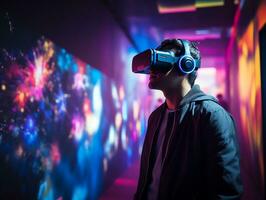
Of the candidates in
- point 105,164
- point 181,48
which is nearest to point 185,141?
point 181,48

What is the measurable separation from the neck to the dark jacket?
0.06m

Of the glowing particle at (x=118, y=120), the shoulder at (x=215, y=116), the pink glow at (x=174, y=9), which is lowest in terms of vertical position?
the glowing particle at (x=118, y=120)

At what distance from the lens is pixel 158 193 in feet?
3.84

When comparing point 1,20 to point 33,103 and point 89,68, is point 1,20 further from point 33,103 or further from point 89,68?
point 89,68

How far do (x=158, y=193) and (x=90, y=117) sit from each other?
2080 millimetres

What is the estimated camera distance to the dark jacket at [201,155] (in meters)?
1.04

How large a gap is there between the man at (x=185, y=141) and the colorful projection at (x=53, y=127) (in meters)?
0.82

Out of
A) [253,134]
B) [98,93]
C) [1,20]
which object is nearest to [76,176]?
[98,93]

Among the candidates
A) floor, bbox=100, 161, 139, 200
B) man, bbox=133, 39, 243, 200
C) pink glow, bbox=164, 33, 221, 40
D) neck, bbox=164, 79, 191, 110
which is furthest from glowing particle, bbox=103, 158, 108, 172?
pink glow, bbox=164, 33, 221, 40

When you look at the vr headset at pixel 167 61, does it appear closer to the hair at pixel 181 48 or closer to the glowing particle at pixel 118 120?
the hair at pixel 181 48

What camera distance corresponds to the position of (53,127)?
7.39ft

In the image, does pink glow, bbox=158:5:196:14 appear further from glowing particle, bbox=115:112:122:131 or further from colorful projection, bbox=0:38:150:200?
glowing particle, bbox=115:112:122:131

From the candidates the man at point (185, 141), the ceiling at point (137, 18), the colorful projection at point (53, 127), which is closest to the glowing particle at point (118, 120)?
the colorful projection at point (53, 127)

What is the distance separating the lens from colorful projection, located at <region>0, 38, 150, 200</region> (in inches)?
67.0
